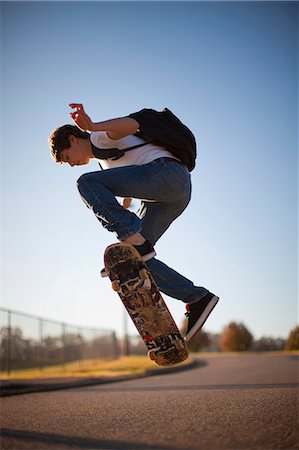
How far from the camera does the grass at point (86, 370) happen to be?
1207 centimetres

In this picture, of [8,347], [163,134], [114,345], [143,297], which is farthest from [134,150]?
[114,345]

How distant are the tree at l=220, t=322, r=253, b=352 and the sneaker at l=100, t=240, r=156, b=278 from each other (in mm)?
29086

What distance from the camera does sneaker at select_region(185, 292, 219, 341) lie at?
3432 mm

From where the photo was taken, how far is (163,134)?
3.43 m

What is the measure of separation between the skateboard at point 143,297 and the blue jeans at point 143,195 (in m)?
0.16

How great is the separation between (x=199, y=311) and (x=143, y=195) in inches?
37.4

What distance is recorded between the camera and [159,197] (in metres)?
3.42

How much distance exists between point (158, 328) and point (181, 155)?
4.20 feet

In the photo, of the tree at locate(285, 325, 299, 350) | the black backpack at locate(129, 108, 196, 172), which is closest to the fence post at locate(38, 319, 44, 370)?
the tree at locate(285, 325, 299, 350)

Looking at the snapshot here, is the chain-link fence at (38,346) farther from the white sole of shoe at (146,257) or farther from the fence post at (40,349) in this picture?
the white sole of shoe at (146,257)

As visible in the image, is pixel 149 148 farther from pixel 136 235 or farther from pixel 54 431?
pixel 54 431

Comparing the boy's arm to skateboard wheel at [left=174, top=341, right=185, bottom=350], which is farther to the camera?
the boy's arm

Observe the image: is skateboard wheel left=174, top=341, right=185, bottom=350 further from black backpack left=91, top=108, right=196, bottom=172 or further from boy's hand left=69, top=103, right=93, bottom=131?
boy's hand left=69, top=103, right=93, bottom=131

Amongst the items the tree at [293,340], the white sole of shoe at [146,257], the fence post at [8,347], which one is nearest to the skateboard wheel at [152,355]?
the white sole of shoe at [146,257]
